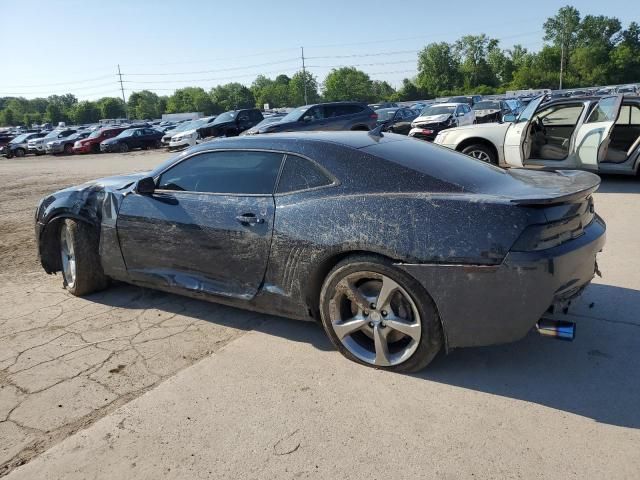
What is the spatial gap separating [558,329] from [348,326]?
1222 mm

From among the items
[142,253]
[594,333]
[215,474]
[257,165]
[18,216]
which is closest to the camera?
[215,474]

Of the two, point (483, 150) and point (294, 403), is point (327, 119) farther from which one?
point (294, 403)

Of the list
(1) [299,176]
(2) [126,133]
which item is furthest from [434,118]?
(2) [126,133]

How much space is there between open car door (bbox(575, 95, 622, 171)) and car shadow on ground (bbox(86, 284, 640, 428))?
4.91 metres

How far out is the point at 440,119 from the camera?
725 inches

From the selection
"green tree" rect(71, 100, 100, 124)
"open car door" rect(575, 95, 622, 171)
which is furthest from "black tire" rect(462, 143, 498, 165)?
"green tree" rect(71, 100, 100, 124)

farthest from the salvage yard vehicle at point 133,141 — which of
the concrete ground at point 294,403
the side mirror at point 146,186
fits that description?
the side mirror at point 146,186

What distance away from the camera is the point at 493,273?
2.77 metres

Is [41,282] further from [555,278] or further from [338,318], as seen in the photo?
[555,278]

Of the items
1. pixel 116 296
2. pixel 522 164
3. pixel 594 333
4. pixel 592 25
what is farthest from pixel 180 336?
pixel 592 25

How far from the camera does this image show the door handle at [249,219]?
140 inches

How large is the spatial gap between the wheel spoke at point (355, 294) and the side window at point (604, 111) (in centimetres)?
715

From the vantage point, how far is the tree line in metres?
102

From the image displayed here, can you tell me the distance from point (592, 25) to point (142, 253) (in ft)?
450
